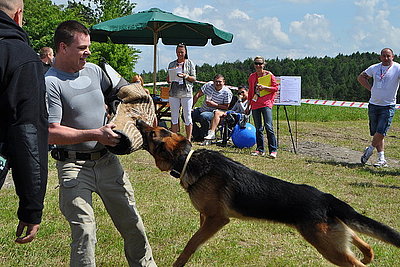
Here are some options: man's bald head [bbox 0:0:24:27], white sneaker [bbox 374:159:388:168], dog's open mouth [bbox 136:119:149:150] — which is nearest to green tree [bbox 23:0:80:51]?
white sneaker [bbox 374:159:388:168]

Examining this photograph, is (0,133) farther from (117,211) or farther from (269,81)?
(269,81)

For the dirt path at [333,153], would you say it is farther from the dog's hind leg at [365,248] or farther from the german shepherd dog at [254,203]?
the german shepherd dog at [254,203]

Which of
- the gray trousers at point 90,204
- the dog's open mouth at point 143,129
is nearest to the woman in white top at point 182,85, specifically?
the dog's open mouth at point 143,129

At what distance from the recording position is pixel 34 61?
2020mm

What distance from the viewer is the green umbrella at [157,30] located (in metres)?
11.9

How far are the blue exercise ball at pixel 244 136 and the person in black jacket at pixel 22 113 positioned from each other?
9.06 m

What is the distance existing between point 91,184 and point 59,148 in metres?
0.38

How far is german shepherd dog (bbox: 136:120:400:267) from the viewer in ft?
11.6

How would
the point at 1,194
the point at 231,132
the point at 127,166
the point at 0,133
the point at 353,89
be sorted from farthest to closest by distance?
the point at 353,89
the point at 231,132
the point at 127,166
the point at 1,194
the point at 0,133

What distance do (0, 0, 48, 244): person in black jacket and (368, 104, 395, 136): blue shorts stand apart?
27.7 feet

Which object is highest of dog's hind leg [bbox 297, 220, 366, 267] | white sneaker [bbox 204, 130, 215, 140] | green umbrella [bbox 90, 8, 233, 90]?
green umbrella [bbox 90, 8, 233, 90]

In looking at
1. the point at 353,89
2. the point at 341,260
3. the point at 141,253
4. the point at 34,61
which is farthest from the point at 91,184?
the point at 353,89

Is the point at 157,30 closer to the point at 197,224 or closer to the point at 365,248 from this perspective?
the point at 197,224

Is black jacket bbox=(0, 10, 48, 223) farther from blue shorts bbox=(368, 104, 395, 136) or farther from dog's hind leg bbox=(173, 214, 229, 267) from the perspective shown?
blue shorts bbox=(368, 104, 395, 136)
